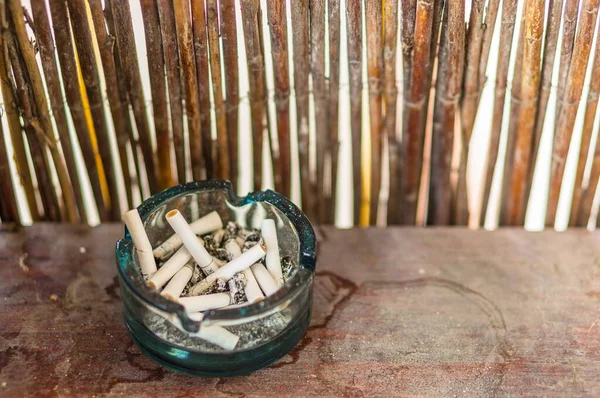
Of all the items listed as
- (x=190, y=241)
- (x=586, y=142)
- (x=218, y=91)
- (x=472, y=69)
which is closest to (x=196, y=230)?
(x=190, y=241)

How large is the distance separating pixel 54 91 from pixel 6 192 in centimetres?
16

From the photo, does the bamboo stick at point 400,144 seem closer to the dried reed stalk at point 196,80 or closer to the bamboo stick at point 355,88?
the bamboo stick at point 355,88

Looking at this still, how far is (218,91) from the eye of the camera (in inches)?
A: 35.7

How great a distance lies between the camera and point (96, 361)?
809mm

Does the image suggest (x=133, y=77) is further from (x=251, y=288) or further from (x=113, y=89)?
(x=251, y=288)

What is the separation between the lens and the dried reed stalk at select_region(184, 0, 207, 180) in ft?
2.72

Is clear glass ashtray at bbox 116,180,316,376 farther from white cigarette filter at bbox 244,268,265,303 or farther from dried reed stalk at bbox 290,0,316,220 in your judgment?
dried reed stalk at bbox 290,0,316,220

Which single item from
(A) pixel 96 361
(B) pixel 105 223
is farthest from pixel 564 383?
(B) pixel 105 223

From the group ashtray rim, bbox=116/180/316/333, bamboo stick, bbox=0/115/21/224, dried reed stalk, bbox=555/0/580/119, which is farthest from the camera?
bamboo stick, bbox=0/115/21/224

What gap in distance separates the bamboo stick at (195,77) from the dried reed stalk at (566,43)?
0.40m

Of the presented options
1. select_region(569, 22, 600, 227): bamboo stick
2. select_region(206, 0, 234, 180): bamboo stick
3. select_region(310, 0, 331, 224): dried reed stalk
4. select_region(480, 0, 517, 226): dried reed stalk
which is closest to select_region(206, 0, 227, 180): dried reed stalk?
select_region(206, 0, 234, 180): bamboo stick

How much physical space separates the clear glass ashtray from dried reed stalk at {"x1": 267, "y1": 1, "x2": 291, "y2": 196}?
0.13 meters

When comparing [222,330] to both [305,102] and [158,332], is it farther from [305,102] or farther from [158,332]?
[305,102]

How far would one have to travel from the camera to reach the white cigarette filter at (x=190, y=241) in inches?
31.8
